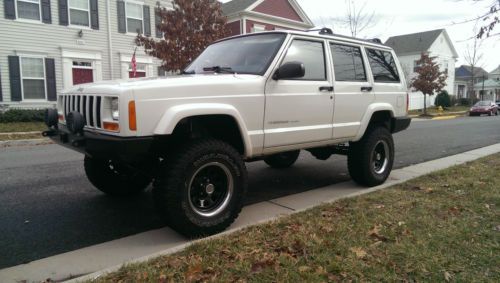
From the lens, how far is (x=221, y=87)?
3711mm

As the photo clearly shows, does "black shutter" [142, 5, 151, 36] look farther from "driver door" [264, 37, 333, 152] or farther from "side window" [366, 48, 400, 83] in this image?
"driver door" [264, 37, 333, 152]

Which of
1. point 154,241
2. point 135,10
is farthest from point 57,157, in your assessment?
point 135,10

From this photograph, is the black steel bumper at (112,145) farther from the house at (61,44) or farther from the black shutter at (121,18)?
the black shutter at (121,18)

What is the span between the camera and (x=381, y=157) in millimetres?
5871

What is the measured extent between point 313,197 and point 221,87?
7.08 ft

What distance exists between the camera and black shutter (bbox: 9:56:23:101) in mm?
16031

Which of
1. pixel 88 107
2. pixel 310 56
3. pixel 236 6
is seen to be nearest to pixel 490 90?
pixel 236 6

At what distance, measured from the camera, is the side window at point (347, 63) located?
503 centimetres

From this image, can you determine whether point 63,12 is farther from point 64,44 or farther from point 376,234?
point 376,234

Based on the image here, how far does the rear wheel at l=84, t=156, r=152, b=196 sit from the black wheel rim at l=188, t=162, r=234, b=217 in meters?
1.19

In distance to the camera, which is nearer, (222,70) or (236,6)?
(222,70)

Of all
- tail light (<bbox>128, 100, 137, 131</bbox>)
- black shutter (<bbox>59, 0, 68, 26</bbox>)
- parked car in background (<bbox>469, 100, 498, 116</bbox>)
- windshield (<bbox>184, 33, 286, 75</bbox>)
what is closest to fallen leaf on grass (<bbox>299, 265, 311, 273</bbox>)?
tail light (<bbox>128, 100, 137, 131</bbox>)

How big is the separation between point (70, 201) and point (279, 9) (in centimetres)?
2365

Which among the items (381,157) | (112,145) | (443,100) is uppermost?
(112,145)
